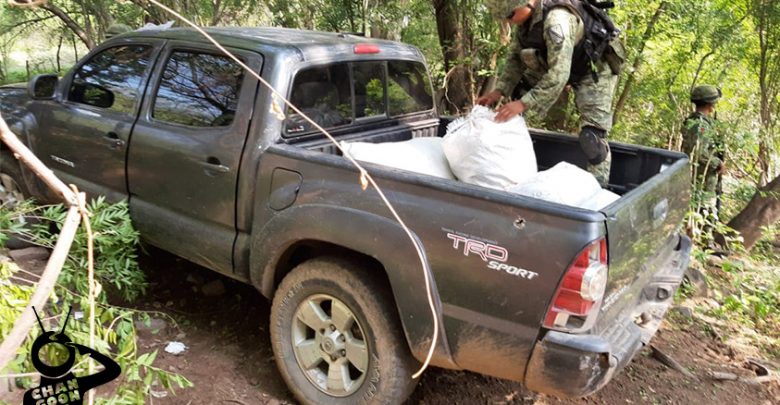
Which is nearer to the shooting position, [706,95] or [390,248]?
[390,248]

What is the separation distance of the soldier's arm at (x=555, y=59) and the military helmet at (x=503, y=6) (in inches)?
7.5

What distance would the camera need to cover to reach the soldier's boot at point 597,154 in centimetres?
363

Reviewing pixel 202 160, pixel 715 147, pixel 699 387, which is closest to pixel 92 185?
pixel 202 160

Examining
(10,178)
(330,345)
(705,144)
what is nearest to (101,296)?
(330,345)

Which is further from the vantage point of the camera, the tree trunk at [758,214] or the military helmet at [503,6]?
the tree trunk at [758,214]

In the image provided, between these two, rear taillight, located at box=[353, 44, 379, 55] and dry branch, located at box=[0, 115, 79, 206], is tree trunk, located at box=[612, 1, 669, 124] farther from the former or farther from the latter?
dry branch, located at box=[0, 115, 79, 206]

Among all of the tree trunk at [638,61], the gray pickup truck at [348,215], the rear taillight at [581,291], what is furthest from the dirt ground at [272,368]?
the tree trunk at [638,61]

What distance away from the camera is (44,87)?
14.0 feet

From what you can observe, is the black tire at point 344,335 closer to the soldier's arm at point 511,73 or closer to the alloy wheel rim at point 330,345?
the alloy wheel rim at point 330,345

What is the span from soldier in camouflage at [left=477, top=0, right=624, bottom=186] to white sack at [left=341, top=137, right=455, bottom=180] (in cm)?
41

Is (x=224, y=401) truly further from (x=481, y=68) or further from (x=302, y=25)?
(x=302, y=25)

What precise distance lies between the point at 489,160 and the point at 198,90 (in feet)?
5.82

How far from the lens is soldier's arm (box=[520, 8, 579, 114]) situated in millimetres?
3395

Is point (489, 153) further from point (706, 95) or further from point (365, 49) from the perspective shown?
point (706, 95)
